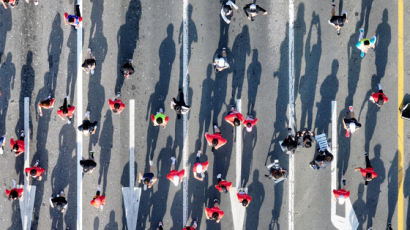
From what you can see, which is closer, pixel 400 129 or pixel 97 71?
pixel 400 129

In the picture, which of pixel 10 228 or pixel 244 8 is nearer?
pixel 244 8

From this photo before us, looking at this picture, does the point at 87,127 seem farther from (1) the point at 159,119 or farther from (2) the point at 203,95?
(2) the point at 203,95

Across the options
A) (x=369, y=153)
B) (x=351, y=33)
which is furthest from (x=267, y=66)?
(x=369, y=153)

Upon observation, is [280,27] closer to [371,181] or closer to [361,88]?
[361,88]

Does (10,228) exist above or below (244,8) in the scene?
below

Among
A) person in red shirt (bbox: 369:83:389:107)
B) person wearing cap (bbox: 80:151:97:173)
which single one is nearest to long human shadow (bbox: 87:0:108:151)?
person wearing cap (bbox: 80:151:97:173)

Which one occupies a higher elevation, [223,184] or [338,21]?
[338,21]

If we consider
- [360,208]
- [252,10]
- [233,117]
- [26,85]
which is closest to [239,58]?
[252,10]
